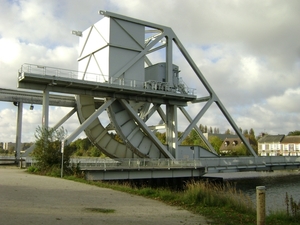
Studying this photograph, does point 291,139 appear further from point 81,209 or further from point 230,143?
point 81,209

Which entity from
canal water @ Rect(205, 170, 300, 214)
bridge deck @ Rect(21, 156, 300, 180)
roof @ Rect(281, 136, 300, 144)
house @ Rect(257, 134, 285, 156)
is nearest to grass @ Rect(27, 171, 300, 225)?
canal water @ Rect(205, 170, 300, 214)

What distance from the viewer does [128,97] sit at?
118 ft

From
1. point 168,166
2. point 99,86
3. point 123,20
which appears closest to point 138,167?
point 168,166

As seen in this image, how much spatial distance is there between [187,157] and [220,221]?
30129 mm

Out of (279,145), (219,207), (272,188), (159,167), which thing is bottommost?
(272,188)

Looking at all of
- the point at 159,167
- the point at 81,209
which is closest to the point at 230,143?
the point at 159,167

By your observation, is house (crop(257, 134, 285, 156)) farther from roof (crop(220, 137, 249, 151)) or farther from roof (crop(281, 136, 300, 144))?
roof (crop(220, 137, 249, 151))

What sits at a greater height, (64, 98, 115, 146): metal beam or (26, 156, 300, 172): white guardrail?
(64, 98, 115, 146): metal beam

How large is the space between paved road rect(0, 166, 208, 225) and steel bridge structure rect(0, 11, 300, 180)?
621 inches

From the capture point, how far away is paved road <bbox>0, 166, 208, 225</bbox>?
9.47m

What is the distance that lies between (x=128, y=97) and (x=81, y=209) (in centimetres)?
2534

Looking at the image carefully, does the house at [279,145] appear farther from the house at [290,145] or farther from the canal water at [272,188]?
the canal water at [272,188]

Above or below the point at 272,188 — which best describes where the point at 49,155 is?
above

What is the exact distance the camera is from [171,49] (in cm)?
4031
